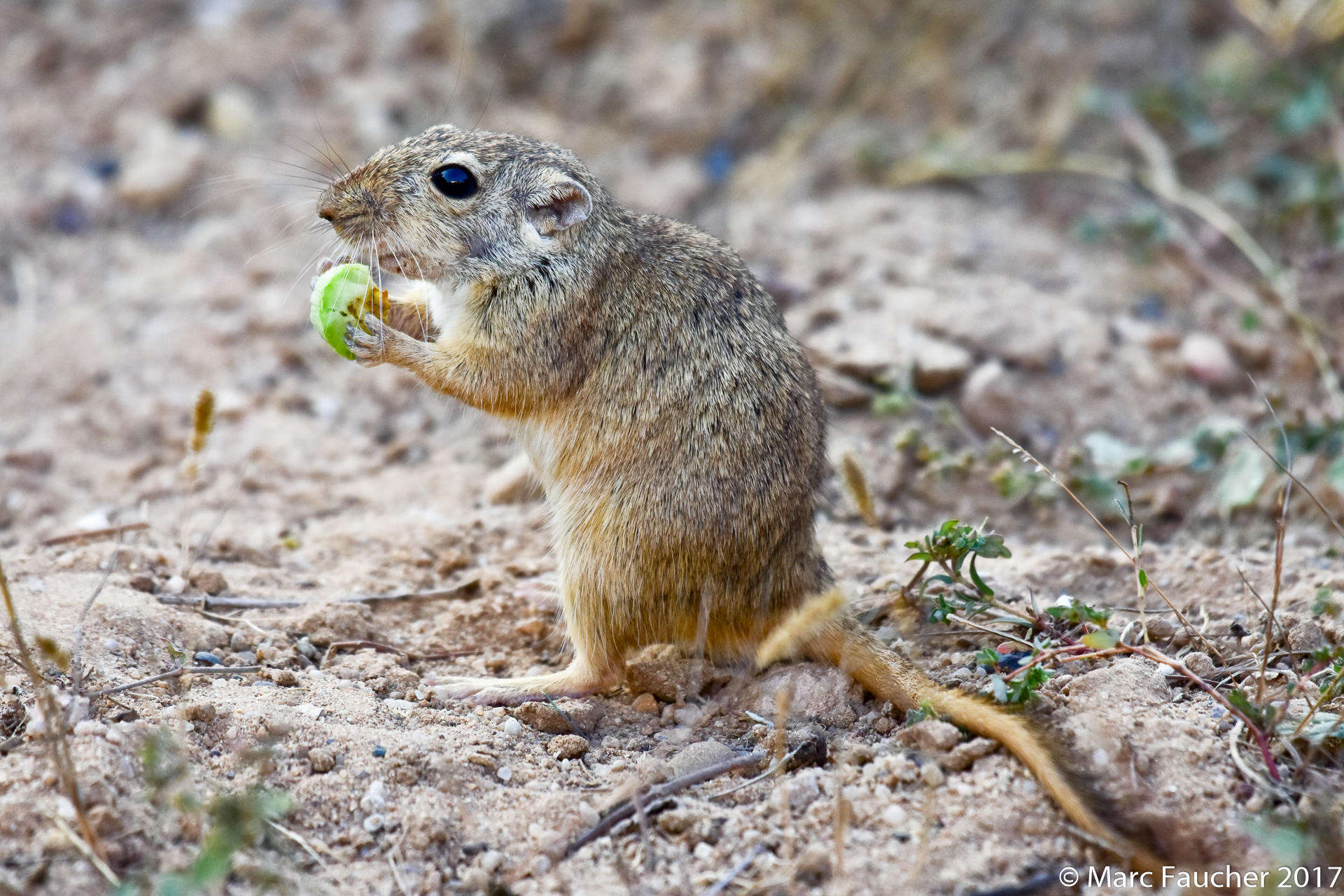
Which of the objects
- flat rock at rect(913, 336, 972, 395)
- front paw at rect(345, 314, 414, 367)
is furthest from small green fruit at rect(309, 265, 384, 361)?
flat rock at rect(913, 336, 972, 395)

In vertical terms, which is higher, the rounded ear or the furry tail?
the rounded ear

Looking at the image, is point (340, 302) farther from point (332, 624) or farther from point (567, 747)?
point (567, 747)

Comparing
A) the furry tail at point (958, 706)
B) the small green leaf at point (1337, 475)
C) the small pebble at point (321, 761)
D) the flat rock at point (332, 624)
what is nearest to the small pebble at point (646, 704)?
the furry tail at point (958, 706)

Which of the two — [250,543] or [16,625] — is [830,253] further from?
[16,625]

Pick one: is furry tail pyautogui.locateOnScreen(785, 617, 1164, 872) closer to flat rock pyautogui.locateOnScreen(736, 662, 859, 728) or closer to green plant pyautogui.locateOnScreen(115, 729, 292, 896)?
flat rock pyautogui.locateOnScreen(736, 662, 859, 728)

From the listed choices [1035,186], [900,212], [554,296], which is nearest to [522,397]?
[554,296]

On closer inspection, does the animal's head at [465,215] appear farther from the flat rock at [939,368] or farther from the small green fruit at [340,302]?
the flat rock at [939,368]
